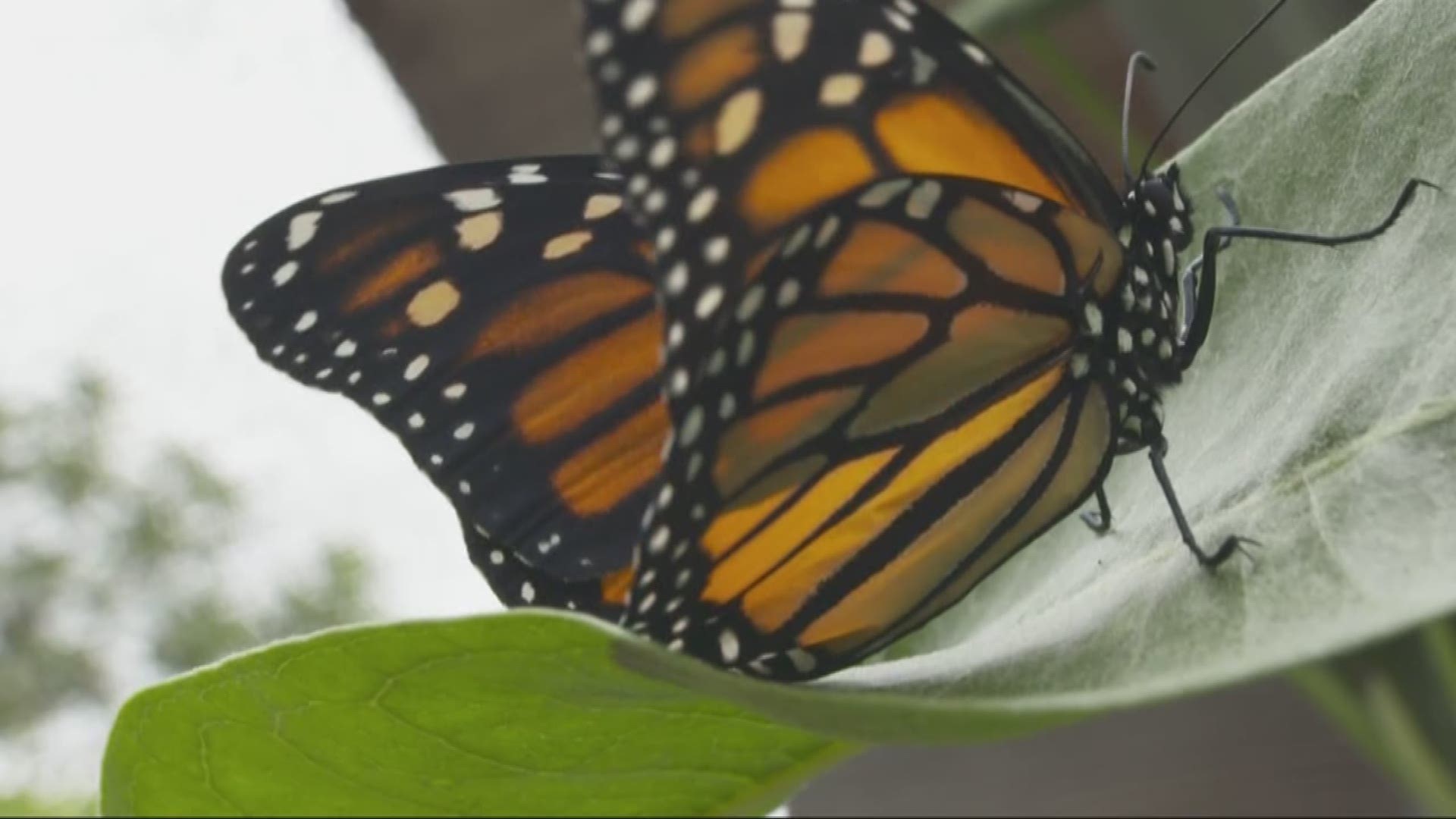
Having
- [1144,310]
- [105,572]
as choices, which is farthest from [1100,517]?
[105,572]

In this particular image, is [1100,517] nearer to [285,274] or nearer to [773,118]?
[773,118]

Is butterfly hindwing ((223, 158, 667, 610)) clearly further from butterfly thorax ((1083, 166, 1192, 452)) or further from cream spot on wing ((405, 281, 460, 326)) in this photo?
butterfly thorax ((1083, 166, 1192, 452))

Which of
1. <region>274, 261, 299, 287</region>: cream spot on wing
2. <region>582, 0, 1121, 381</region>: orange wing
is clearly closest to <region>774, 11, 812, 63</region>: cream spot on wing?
<region>582, 0, 1121, 381</region>: orange wing

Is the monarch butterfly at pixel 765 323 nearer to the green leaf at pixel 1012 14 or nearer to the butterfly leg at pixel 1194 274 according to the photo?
the butterfly leg at pixel 1194 274

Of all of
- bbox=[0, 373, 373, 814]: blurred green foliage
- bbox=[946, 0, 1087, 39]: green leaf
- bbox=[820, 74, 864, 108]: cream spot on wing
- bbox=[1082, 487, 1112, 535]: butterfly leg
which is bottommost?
bbox=[0, 373, 373, 814]: blurred green foliage

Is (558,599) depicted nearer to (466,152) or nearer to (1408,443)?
(1408,443)

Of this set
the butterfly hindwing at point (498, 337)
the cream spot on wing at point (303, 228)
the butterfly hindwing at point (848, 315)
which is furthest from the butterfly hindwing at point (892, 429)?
the cream spot on wing at point (303, 228)
